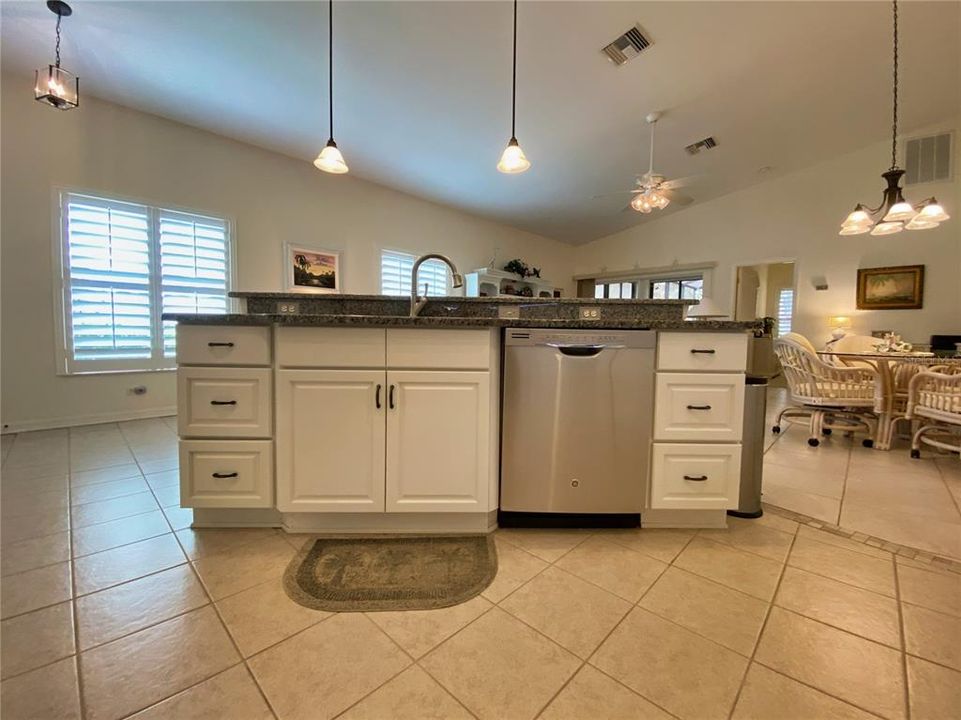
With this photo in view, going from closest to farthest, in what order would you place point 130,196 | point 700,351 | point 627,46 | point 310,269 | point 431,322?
1. point 431,322
2. point 700,351
3. point 627,46
4. point 130,196
5. point 310,269

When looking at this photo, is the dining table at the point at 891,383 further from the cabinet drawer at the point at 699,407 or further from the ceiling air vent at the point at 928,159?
the ceiling air vent at the point at 928,159

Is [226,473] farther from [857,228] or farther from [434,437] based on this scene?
[857,228]

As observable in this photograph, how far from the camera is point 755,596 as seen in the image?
4.08 feet

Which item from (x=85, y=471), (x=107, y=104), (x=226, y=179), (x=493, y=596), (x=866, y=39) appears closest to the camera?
(x=493, y=596)

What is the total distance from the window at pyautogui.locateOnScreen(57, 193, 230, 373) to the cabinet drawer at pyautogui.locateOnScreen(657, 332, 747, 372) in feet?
14.3

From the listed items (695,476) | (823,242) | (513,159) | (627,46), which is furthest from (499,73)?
(823,242)

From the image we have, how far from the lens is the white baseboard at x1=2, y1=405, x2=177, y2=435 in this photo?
122 inches

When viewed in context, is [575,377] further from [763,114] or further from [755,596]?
[763,114]

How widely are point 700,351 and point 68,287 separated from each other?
4894 mm

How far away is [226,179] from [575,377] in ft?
14.4

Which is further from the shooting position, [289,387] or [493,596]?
[289,387]

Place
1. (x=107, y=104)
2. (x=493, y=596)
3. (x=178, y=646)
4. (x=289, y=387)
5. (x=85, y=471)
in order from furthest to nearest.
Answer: (x=107, y=104) → (x=85, y=471) → (x=289, y=387) → (x=493, y=596) → (x=178, y=646)

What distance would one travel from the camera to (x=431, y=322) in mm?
1478

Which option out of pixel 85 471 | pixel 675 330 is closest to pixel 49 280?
pixel 85 471
